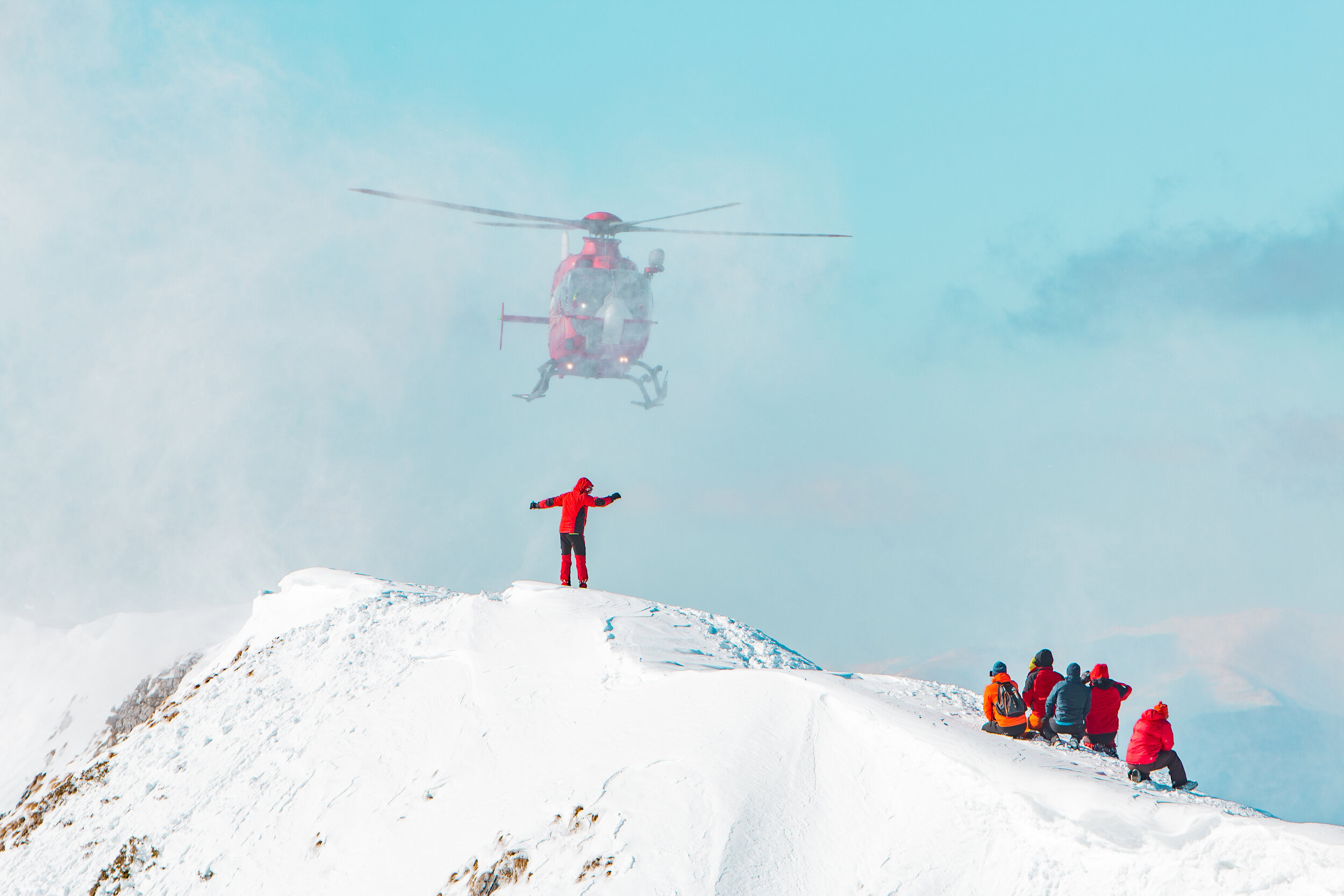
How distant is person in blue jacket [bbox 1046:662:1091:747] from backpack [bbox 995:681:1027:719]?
17.2 inches

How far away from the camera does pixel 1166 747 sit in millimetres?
9328

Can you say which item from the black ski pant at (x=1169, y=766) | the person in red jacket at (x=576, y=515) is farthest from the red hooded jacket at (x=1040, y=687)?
the person in red jacket at (x=576, y=515)

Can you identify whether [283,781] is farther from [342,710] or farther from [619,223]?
[619,223]


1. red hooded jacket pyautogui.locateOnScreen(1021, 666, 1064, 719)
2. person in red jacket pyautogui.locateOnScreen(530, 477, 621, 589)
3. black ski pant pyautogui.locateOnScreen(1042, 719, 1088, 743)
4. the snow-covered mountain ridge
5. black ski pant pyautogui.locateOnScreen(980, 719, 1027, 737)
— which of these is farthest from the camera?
person in red jacket pyautogui.locateOnScreen(530, 477, 621, 589)

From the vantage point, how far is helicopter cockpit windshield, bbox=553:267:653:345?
36.6 m

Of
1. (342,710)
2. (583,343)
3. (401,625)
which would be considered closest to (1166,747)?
(342,710)

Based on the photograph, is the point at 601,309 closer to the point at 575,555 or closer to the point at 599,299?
the point at 599,299

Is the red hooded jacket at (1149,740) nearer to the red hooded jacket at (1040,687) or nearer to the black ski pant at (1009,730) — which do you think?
the black ski pant at (1009,730)

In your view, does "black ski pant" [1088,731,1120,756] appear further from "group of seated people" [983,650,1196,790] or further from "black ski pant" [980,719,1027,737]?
"black ski pant" [980,719,1027,737]

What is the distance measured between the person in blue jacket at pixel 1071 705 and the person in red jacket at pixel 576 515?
25.3 ft

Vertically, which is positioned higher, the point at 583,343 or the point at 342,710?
the point at 583,343

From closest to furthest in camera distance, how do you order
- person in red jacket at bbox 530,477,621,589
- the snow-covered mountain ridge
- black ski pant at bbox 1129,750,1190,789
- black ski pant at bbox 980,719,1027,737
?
the snow-covered mountain ridge, black ski pant at bbox 1129,750,1190,789, black ski pant at bbox 980,719,1027,737, person in red jacket at bbox 530,477,621,589

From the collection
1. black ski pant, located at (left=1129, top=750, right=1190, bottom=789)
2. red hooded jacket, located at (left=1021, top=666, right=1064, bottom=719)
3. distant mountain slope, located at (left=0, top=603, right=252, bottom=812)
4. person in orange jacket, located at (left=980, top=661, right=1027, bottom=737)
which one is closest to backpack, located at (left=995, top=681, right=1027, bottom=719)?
person in orange jacket, located at (left=980, top=661, right=1027, bottom=737)

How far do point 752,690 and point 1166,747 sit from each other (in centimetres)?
418
